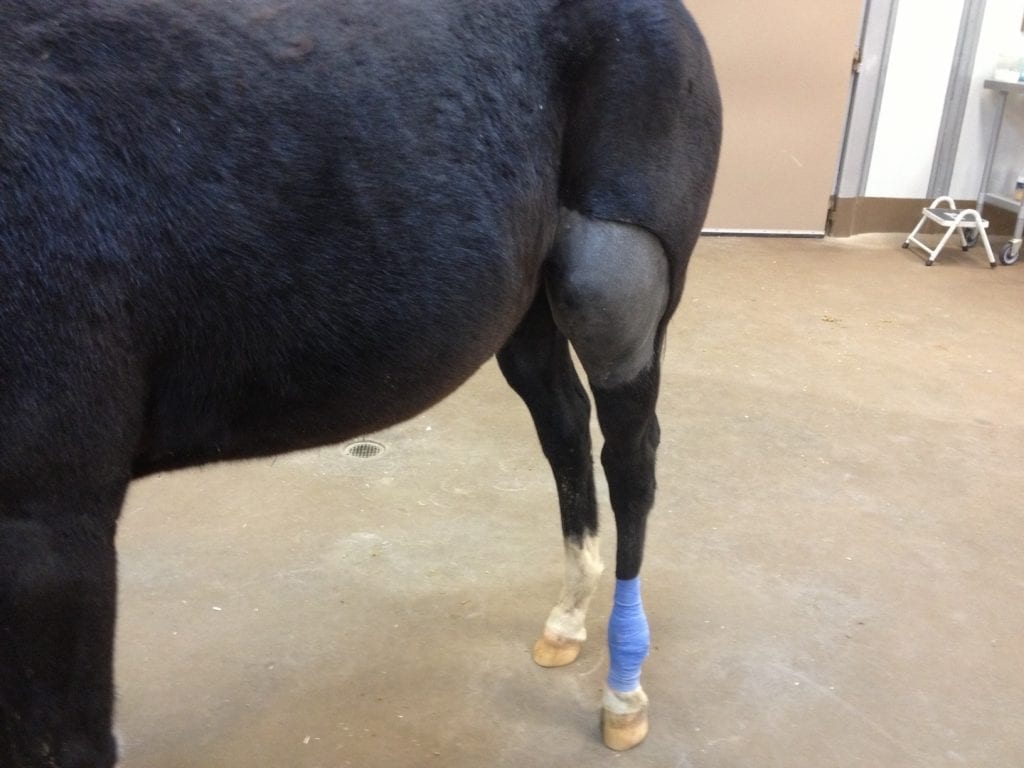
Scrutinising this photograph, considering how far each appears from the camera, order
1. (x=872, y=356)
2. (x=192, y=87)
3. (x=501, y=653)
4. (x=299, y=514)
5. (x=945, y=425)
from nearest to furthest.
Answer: (x=192, y=87) → (x=501, y=653) → (x=299, y=514) → (x=945, y=425) → (x=872, y=356)

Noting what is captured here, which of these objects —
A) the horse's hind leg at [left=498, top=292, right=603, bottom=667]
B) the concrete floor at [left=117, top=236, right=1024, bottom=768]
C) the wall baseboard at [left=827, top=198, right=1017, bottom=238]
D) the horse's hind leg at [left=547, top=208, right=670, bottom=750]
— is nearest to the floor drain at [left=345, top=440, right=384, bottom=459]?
the concrete floor at [left=117, top=236, right=1024, bottom=768]

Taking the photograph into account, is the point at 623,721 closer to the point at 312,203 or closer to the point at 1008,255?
the point at 312,203

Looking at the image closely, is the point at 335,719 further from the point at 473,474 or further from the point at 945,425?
the point at 945,425

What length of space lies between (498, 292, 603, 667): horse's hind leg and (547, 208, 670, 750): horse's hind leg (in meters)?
0.18

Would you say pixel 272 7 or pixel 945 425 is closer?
pixel 272 7

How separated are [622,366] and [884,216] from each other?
4.16m

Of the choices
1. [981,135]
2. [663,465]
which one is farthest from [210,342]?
[981,135]

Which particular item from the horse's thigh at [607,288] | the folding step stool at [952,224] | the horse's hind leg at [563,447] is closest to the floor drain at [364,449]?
the horse's hind leg at [563,447]

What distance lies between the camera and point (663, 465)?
2.47m

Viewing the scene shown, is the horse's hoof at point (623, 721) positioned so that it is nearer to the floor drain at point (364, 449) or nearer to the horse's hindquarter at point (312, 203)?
the horse's hindquarter at point (312, 203)

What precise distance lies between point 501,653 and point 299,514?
72cm

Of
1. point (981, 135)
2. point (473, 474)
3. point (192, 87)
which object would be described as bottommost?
point (473, 474)

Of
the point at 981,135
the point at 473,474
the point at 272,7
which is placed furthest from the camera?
the point at 981,135

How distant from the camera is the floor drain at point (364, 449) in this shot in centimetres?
250
